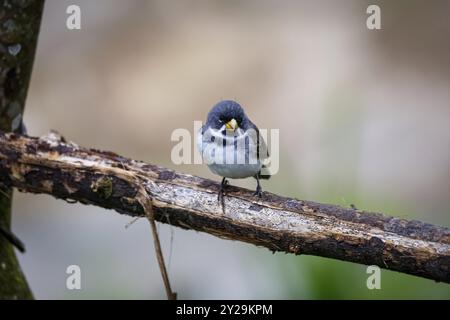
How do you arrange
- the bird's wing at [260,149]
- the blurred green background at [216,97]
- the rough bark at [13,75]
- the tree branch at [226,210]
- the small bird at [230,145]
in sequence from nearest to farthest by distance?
the tree branch at [226,210]
the small bird at [230,145]
the bird's wing at [260,149]
the rough bark at [13,75]
the blurred green background at [216,97]

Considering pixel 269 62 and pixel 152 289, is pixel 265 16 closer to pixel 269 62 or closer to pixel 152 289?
pixel 269 62

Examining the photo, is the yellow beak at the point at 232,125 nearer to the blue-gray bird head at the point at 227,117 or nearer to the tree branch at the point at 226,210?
the blue-gray bird head at the point at 227,117

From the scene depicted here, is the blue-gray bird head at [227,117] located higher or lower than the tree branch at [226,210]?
higher

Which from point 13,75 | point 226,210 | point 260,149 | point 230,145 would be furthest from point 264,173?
point 13,75

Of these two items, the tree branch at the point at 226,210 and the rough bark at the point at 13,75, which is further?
the rough bark at the point at 13,75

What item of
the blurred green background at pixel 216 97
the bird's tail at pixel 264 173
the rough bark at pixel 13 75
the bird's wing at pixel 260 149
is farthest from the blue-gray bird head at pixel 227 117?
the blurred green background at pixel 216 97

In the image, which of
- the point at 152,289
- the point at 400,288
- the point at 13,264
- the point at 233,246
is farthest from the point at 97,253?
the point at 400,288

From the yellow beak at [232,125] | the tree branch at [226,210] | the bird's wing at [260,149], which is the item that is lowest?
the tree branch at [226,210]

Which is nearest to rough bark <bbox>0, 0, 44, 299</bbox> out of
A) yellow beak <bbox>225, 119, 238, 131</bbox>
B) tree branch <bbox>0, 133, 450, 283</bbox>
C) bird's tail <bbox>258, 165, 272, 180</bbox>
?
tree branch <bbox>0, 133, 450, 283</bbox>
